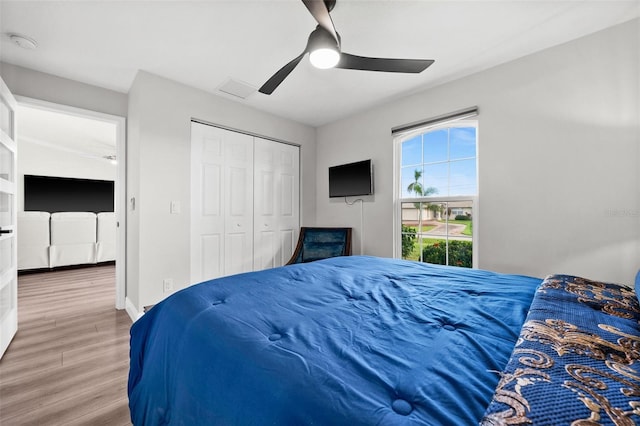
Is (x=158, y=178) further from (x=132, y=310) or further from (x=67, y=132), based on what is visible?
(x=67, y=132)

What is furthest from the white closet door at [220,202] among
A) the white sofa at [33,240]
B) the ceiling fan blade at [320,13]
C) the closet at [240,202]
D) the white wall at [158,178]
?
the white sofa at [33,240]

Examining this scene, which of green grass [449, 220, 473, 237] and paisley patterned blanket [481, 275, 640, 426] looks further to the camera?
green grass [449, 220, 473, 237]

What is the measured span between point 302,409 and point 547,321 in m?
0.76

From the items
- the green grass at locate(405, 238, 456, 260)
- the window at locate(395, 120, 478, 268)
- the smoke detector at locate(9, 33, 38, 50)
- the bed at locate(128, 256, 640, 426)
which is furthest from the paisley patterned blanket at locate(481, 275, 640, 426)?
the smoke detector at locate(9, 33, 38, 50)

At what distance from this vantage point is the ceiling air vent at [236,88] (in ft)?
9.57

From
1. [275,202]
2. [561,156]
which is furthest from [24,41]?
[561,156]

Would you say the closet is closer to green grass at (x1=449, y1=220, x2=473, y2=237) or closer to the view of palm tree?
the view of palm tree

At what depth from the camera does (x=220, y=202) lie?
3299 millimetres

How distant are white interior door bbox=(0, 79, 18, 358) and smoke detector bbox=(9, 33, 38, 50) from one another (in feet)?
1.30

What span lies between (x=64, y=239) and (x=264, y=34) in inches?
223

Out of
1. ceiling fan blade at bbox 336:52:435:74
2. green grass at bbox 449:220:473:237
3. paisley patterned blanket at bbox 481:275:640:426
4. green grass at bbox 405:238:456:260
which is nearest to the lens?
paisley patterned blanket at bbox 481:275:640:426

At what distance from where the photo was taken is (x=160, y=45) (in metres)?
2.28

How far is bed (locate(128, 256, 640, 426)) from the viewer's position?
0.51 metres

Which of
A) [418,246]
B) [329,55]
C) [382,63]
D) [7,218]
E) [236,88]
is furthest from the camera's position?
[418,246]
